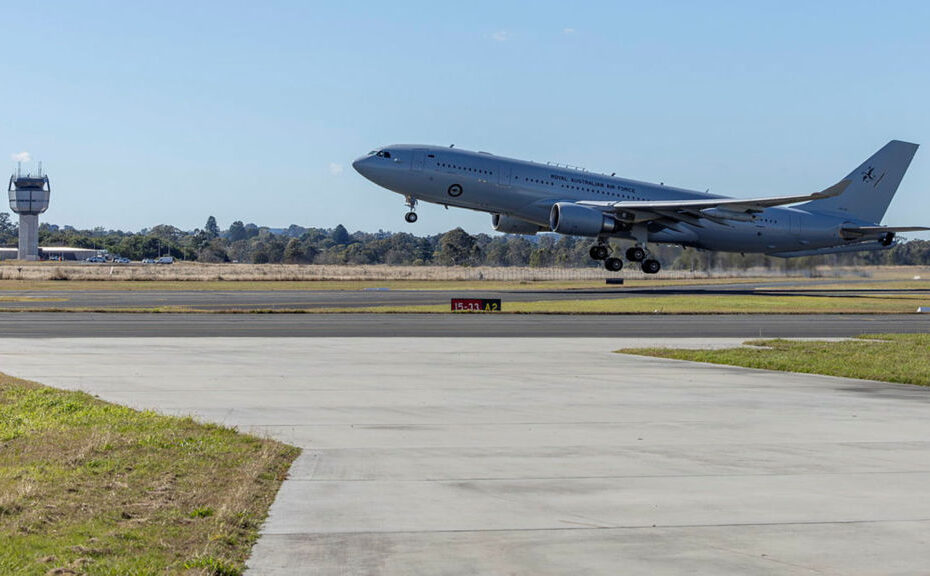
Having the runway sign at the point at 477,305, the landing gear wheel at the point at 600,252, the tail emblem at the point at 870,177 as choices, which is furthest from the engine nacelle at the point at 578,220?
the tail emblem at the point at 870,177

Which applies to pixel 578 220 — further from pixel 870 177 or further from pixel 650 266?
pixel 870 177

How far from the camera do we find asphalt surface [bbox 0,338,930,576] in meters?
8.29

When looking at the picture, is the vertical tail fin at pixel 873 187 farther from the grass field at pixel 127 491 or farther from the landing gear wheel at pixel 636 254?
the grass field at pixel 127 491

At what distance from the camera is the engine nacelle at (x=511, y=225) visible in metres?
61.4

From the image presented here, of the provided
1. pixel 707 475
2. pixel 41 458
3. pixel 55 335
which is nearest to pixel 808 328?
pixel 55 335

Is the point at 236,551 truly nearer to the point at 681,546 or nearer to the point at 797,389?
the point at 681,546

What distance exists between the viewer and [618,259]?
62.8m

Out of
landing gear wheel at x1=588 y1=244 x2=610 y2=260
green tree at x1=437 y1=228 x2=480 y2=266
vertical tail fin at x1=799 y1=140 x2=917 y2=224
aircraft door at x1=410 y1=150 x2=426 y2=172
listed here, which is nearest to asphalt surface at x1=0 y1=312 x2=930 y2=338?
aircraft door at x1=410 y1=150 x2=426 y2=172

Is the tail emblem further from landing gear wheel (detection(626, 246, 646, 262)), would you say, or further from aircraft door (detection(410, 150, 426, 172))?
aircraft door (detection(410, 150, 426, 172))

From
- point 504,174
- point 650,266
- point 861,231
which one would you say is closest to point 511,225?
point 504,174

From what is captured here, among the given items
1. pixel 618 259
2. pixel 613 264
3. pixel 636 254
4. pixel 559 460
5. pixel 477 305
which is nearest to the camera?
pixel 559 460

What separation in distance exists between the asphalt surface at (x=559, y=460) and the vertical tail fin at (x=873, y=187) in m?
46.9

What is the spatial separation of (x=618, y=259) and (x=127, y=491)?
177ft

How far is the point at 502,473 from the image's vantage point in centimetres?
1169
